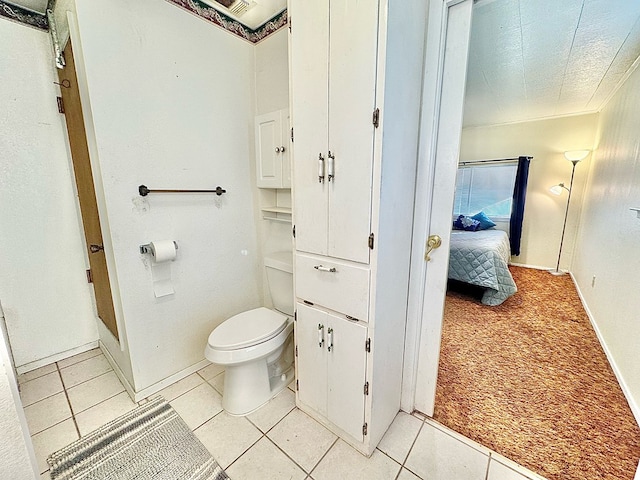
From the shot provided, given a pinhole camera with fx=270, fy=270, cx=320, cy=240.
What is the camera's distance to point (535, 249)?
4285 millimetres

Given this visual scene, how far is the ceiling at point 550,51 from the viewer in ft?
5.27

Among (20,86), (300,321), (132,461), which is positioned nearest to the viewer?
(132,461)

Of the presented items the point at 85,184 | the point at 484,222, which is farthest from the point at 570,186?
the point at 85,184

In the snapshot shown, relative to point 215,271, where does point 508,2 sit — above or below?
above

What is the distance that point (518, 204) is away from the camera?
4219mm

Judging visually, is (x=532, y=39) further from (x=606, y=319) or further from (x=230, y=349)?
(x=230, y=349)

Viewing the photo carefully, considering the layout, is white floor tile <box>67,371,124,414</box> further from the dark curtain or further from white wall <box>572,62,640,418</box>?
the dark curtain

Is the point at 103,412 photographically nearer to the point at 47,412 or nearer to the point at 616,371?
the point at 47,412

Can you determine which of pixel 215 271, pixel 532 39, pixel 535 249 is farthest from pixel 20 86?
pixel 535 249

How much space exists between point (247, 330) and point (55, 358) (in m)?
1.59

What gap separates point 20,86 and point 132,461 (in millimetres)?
2150

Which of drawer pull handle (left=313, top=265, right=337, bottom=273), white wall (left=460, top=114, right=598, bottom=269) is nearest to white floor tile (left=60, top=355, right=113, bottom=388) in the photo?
drawer pull handle (left=313, top=265, right=337, bottom=273)

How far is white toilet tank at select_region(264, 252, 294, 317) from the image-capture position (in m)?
1.81

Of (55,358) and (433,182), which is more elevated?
(433,182)
